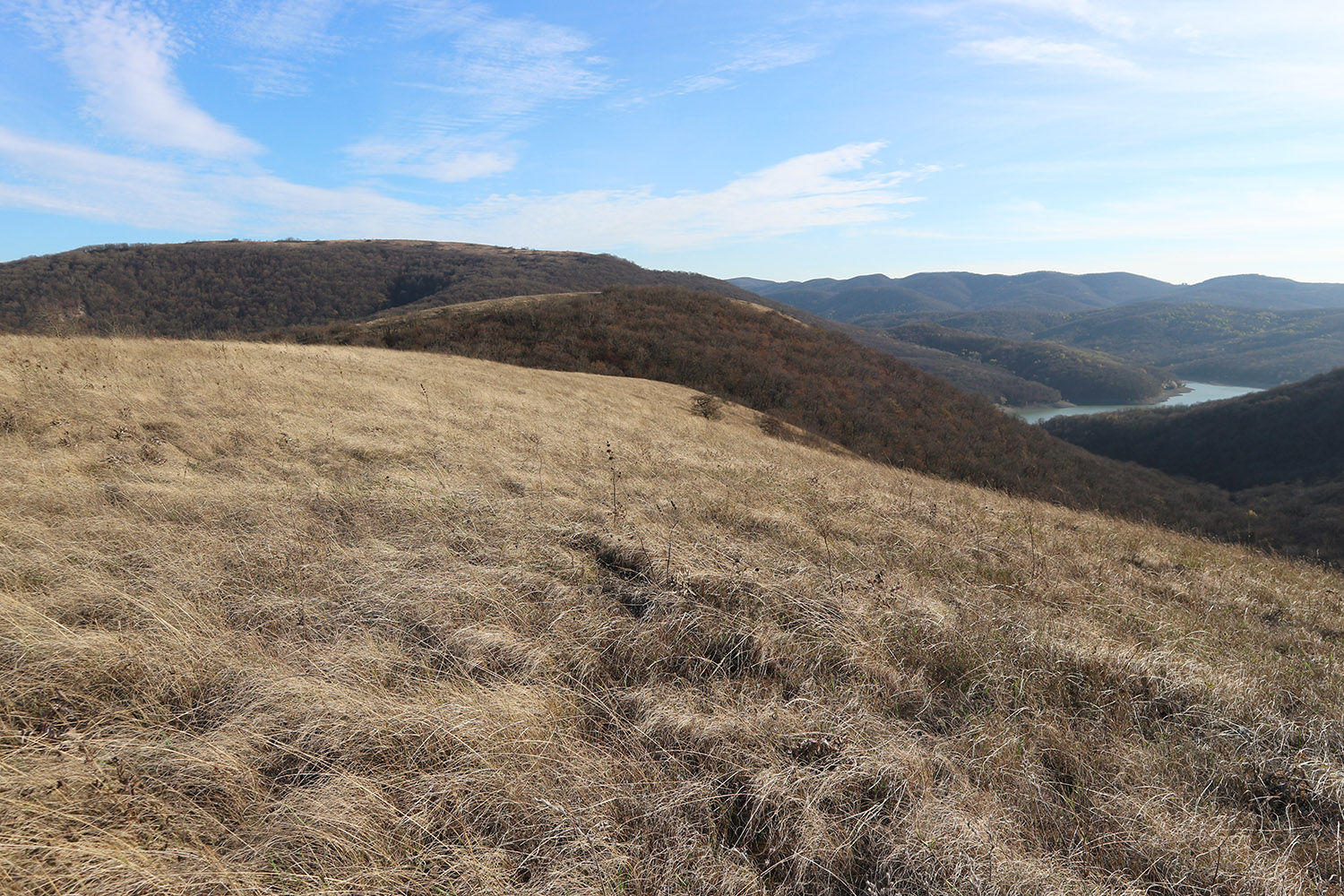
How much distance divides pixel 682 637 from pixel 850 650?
1.19 m

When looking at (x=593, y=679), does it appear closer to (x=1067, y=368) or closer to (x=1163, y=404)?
(x=1163, y=404)

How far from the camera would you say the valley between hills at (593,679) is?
2424 millimetres

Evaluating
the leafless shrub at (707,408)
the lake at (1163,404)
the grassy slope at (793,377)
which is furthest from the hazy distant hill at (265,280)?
the lake at (1163,404)

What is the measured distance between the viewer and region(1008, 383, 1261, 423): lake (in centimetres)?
11425

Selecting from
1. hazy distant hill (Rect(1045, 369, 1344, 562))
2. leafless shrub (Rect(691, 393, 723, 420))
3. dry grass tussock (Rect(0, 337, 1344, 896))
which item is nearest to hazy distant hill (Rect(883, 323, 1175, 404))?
hazy distant hill (Rect(1045, 369, 1344, 562))

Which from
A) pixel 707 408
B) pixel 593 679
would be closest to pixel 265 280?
pixel 707 408

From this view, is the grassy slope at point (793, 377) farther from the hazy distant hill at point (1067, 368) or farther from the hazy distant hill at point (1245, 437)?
the hazy distant hill at point (1067, 368)

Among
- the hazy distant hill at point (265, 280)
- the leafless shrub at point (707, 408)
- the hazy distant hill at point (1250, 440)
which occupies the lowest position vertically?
the hazy distant hill at point (1250, 440)

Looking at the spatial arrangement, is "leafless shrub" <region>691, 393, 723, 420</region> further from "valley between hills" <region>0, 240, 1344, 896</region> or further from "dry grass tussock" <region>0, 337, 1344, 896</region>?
"dry grass tussock" <region>0, 337, 1344, 896</region>

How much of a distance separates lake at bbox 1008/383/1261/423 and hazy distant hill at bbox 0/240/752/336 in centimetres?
6889

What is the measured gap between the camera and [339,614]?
13.2 feet

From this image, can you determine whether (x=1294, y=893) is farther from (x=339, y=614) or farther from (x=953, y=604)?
(x=339, y=614)

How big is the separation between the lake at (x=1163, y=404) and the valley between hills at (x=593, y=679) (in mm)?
111526

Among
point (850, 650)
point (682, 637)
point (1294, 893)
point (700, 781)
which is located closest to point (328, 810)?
point (700, 781)
